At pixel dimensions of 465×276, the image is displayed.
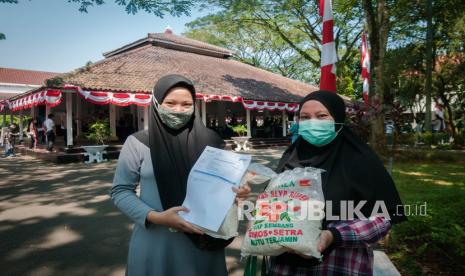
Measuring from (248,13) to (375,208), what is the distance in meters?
17.6

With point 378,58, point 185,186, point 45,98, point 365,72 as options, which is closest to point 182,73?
point 45,98

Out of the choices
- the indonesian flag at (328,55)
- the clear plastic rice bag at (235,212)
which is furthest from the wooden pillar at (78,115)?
the clear plastic rice bag at (235,212)

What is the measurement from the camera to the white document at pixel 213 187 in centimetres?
140

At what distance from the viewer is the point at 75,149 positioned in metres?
12.5

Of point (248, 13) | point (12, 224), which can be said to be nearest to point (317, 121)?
point (12, 224)

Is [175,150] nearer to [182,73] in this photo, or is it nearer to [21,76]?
[182,73]

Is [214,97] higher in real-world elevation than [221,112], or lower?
higher

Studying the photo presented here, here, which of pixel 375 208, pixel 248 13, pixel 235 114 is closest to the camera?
pixel 375 208

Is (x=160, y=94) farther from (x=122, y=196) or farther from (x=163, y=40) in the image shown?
(x=163, y=40)

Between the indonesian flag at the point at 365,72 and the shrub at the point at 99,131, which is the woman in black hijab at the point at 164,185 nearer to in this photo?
the indonesian flag at the point at 365,72

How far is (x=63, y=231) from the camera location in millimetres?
4445

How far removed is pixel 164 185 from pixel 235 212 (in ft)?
1.18

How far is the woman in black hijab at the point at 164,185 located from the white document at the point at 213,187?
0.14 metres

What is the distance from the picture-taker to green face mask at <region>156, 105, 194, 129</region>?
163cm
